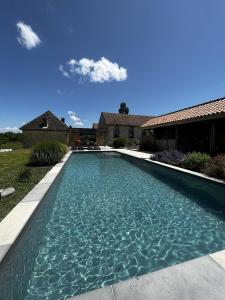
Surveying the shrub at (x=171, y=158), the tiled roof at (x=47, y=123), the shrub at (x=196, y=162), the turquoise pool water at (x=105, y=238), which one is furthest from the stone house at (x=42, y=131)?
the turquoise pool water at (x=105, y=238)

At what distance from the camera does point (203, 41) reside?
12.8 meters

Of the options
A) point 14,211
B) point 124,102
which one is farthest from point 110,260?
point 124,102

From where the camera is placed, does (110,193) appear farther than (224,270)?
Yes

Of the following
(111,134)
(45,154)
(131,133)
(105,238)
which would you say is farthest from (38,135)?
(105,238)

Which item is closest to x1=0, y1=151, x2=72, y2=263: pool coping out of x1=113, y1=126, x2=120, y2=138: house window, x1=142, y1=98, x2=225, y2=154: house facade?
x1=142, y1=98, x2=225, y2=154: house facade

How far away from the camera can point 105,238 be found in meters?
3.95

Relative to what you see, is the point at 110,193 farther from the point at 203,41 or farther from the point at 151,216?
the point at 203,41

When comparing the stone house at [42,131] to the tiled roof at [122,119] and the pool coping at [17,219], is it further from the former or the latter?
the pool coping at [17,219]

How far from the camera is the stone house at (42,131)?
93.0ft

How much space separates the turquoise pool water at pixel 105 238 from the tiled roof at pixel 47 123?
2338 centimetres

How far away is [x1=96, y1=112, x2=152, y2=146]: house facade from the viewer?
111 feet

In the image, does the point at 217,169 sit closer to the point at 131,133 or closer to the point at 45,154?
the point at 45,154

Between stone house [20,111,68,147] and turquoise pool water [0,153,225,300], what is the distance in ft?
75.6

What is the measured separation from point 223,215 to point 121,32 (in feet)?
44.1
